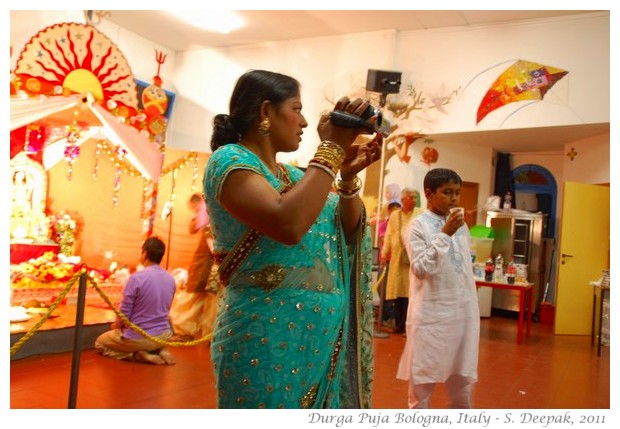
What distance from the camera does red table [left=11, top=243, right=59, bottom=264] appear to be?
17.9ft

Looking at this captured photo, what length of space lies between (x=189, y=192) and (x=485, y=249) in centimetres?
356

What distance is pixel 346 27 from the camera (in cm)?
682

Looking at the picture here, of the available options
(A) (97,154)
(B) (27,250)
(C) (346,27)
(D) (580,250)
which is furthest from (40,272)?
(D) (580,250)

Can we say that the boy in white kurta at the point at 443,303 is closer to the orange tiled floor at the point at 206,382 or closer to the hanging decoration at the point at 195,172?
the orange tiled floor at the point at 206,382

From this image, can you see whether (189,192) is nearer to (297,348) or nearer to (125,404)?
(125,404)

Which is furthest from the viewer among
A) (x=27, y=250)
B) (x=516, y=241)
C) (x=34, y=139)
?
(x=516, y=241)

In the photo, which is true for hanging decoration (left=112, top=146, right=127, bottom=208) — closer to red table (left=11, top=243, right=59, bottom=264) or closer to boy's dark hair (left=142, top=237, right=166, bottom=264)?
red table (left=11, top=243, right=59, bottom=264)

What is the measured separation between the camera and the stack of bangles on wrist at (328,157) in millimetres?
1047

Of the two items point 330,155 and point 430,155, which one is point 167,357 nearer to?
point 330,155

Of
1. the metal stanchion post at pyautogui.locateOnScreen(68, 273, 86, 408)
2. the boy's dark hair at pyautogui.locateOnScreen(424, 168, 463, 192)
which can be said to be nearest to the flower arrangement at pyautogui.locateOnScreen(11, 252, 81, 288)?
the metal stanchion post at pyautogui.locateOnScreen(68, 273, 86, 408)

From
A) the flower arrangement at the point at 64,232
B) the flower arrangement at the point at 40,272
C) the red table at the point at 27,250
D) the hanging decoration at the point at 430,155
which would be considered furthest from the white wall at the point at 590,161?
the red table at the point at 27,250

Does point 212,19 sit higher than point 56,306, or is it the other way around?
point 212,19

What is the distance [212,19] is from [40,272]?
392 cm
